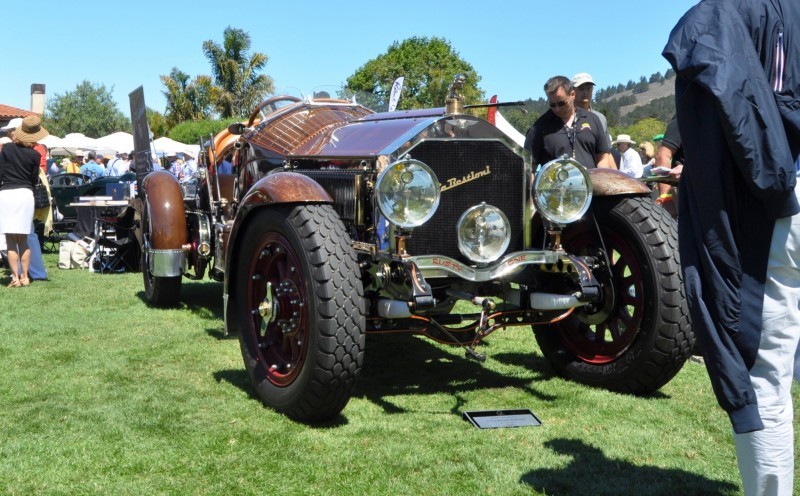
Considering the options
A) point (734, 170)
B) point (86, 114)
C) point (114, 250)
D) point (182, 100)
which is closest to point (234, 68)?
point (182, 100)

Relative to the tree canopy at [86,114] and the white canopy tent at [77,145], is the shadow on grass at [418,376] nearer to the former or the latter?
the white canopy tent at [77,145]

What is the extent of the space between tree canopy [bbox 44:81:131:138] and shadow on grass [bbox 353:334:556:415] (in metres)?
63.1

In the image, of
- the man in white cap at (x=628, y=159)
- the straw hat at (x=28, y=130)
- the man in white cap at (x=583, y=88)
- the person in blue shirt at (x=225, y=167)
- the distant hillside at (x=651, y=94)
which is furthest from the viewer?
the distant hillside at (x=651, y=94)

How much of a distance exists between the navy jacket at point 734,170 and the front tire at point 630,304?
1.79m

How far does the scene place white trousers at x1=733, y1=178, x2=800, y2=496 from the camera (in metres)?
2.43

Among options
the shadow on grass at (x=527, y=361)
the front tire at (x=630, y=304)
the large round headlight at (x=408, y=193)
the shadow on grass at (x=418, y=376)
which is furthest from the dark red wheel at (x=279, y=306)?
the shadow on grass at (x=527, y=361)

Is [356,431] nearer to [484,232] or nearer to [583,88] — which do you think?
[484,232]

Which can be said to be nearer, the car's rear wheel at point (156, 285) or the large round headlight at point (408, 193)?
the large round headlight at point (408, 193)

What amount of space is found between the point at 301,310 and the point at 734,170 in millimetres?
2268

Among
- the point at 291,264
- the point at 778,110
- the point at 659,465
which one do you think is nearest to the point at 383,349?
the point at 291,264

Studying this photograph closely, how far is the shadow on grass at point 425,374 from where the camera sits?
185 inches

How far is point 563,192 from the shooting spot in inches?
171

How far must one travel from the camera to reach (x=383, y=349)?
19.1 ft

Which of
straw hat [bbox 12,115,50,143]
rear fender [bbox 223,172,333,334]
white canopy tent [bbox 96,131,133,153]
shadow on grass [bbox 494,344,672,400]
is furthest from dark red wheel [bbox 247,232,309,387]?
white canopy tent [bbox 96,131,133,153]
